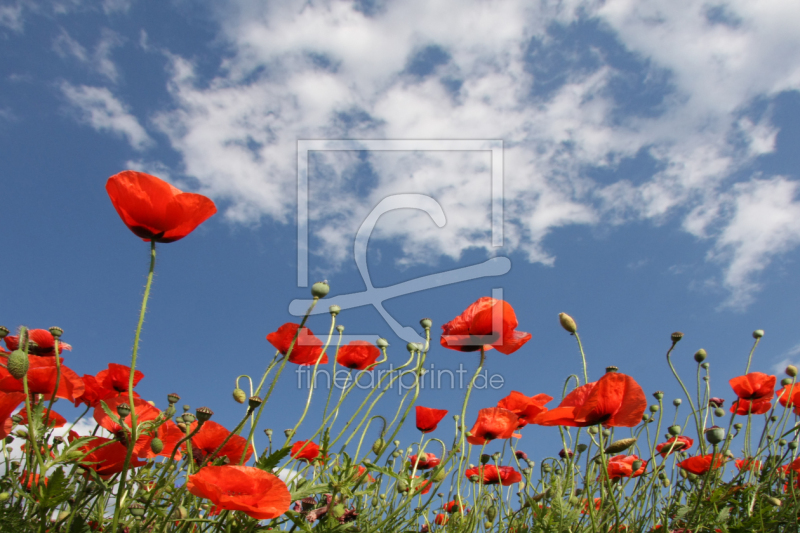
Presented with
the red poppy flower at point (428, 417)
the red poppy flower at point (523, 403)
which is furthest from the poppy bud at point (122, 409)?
the red poppy flower at point (428, 417)

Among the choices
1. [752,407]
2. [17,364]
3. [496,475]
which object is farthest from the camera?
[496,475]

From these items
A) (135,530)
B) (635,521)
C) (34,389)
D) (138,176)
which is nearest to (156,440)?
(135,530)

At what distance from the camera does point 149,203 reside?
132 cm

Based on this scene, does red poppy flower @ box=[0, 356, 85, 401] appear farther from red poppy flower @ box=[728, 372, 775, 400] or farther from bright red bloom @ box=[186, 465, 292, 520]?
red poppy flower @ box=[728, 372, 775, 400]

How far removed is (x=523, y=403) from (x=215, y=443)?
45.7 inches

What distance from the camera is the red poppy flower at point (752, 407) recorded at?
2.84 metres

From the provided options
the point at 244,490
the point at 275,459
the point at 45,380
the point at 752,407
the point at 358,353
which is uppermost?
the point at 752,407

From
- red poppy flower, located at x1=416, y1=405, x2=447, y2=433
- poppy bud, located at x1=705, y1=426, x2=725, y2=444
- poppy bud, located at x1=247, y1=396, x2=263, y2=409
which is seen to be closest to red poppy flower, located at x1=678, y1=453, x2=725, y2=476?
poppy bud, located at x1=705, y1=426, x2=725, y2=444

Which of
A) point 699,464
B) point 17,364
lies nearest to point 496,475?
point 699,464

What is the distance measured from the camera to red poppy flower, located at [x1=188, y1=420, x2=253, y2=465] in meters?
1.56

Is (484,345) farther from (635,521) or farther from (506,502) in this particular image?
(506,502)

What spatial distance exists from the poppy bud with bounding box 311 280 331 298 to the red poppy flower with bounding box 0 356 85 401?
90 cm

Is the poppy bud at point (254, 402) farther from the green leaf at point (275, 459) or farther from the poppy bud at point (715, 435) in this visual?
Result: the poppy bud at point (715, 435)

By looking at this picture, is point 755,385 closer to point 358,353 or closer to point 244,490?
point 358,353
